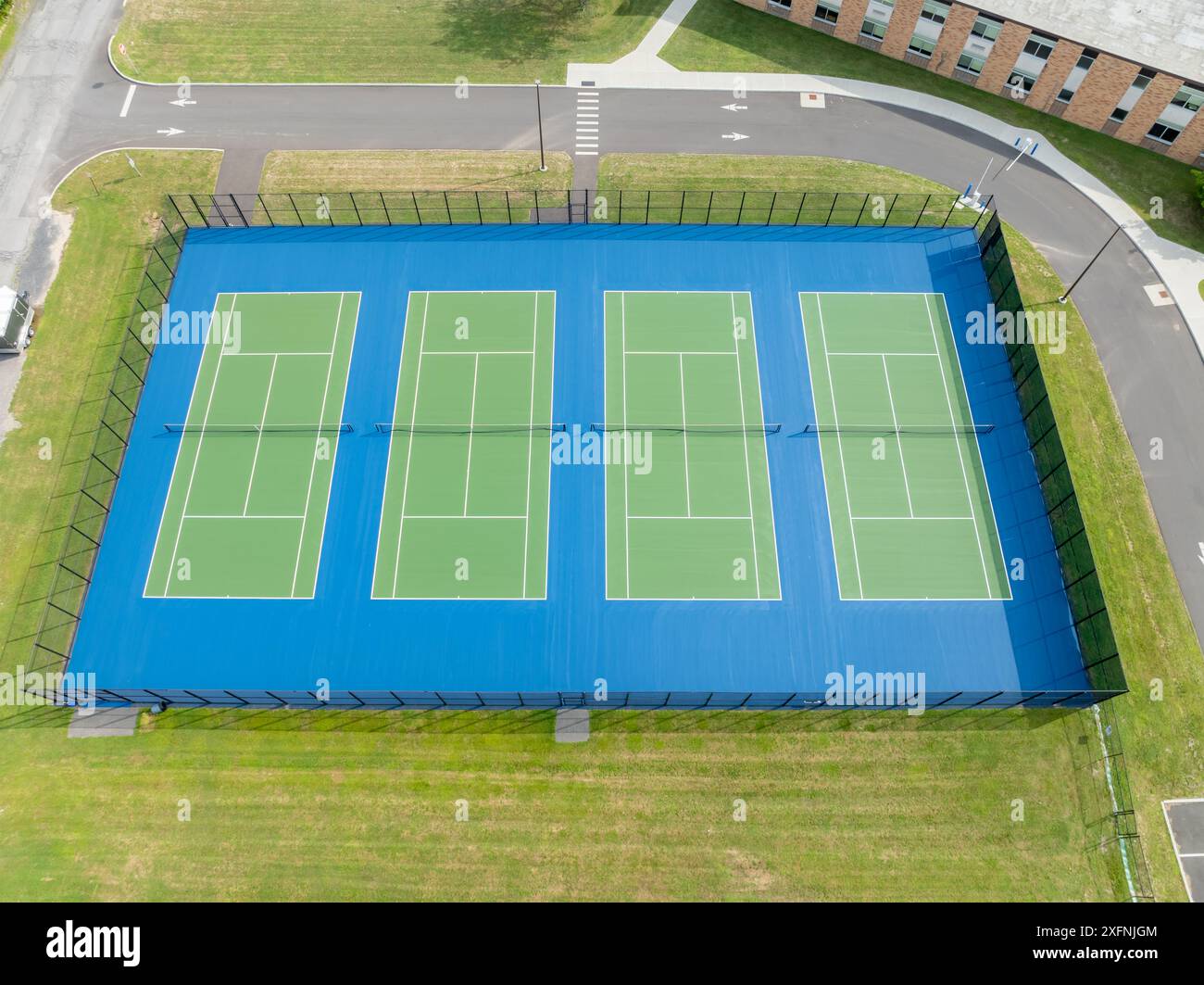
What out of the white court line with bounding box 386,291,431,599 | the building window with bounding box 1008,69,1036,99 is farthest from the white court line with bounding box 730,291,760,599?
the building window with bounding box 1008,69,1036,99

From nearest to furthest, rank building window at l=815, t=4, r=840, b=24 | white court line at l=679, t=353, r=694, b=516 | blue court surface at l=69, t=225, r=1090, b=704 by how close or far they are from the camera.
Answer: blue court surface at l=69, t=225, r=1090, b=704, white court line at l=679, t=353, r=694, b=516, building window at l=815, t=4, r=840, b=24

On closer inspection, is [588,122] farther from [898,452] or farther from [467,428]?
[898,452]

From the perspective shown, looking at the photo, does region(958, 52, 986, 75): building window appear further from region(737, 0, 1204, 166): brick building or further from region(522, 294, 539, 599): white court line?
region(522, 294, 539, 599): white court line

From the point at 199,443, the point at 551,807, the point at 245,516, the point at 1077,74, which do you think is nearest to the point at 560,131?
the point at 199,443

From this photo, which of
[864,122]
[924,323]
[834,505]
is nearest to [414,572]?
[834,505]

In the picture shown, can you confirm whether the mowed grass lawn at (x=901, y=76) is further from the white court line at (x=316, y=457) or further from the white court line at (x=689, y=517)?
the white court line at (x=689, y=517)
